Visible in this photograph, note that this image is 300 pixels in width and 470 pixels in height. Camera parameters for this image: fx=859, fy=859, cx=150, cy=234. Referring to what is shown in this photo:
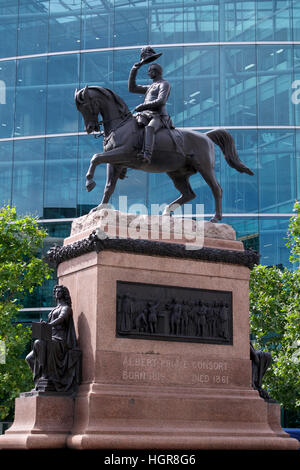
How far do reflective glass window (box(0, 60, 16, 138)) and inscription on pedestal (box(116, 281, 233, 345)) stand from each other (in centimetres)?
2995

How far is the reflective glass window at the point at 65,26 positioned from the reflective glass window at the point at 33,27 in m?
0.38

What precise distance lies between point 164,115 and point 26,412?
6469mm

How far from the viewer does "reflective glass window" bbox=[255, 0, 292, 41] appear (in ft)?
143

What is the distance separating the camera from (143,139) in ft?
55.0

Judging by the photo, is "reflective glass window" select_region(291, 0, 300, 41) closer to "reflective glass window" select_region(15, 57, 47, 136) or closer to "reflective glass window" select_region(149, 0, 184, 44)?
"reflective glass window" select_region(149, 0, 184, 44)

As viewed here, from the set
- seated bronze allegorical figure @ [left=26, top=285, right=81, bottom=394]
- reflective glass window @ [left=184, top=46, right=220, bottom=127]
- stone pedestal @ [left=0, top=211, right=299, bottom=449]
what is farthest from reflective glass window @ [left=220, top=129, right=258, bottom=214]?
seated bronze allegorical figure @ [left=26, top=285, right=81, bottom=394]

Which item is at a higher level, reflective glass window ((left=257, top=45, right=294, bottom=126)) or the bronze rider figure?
reflective glass window ((left=257, top=45, right=294, bottom=126))

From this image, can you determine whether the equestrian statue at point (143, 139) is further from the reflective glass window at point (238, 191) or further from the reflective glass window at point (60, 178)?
the reflective glass window at point (60, 178)

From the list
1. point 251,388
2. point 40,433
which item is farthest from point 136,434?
point 251,388

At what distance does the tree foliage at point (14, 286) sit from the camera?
3095 cm

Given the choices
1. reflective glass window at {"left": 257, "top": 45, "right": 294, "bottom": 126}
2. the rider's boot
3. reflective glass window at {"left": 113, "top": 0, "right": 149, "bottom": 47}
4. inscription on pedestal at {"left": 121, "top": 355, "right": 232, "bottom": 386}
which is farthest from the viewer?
reflective glass window at {"left": 113, "top": 0, "right": 149, "bottom": 47}

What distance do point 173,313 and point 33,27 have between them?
3247 cm

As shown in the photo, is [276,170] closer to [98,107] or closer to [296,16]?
[296,16]

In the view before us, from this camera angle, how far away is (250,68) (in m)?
43.1
